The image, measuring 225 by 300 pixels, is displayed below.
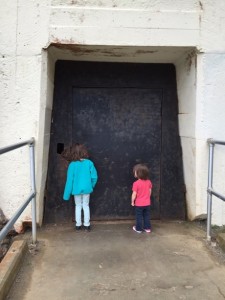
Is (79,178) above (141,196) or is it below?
above

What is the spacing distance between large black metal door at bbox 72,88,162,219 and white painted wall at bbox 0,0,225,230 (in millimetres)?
571

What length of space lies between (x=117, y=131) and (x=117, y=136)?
0.06 metres

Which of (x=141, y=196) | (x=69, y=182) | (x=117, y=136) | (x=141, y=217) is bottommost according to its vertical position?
(x=141, y=217)

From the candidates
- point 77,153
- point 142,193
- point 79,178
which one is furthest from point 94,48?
point 142,193

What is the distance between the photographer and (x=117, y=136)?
4480 mm

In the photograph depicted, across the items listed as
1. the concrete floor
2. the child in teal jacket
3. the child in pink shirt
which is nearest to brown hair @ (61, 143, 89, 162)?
the child in teal jacket

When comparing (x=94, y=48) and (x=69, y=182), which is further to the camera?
(x=69, y=182)

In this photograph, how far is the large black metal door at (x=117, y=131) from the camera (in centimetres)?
439

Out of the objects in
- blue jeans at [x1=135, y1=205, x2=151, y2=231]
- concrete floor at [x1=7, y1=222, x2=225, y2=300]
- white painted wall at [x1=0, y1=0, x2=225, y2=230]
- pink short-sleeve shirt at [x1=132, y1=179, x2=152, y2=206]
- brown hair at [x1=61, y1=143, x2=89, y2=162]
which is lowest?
concrete floor at [x1=7, y1=222, x2=225, y2=300]

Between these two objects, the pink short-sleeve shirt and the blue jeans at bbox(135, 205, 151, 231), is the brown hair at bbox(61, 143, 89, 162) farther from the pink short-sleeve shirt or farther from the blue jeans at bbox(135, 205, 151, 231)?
the blue jeans at bbox(135, 205, 151, 231)

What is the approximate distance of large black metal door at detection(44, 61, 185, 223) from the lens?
4.39 m

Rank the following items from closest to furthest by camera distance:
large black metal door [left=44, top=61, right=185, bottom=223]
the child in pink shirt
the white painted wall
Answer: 1. the white painted wall
2. the child in pink shirt
3. large black metal door [left=44, top=61, right=185, bottom=223]

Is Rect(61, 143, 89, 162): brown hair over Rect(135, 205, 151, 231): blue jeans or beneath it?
over

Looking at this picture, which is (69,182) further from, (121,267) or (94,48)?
(94,48)
